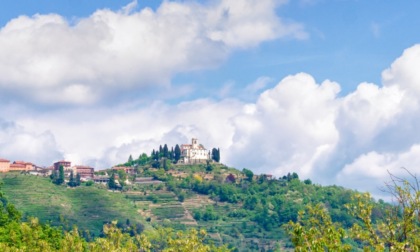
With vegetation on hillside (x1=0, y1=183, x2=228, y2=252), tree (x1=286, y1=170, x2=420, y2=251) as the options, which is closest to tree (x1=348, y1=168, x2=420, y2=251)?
tree (x1=286, y1=170, x2=420, y2=251)

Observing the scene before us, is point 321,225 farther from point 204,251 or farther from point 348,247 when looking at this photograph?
point 204,251

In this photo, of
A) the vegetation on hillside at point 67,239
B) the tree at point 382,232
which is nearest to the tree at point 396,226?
the tree at point 382,232

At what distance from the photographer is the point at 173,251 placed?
181 ft

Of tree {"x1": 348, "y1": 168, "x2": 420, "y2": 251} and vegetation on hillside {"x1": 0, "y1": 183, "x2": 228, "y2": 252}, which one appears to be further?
vegetation on hillside {"x1": 0, "y1": 183, "x2": 228, "y2": 252}

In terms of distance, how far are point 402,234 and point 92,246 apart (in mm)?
40602

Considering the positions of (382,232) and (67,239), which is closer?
(382,232)

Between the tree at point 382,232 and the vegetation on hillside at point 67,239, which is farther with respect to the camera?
the vegetation on hillside at point 67,239

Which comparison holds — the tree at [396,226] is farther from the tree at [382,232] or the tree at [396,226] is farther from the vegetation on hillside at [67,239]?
the vegetation on hillside at [67,239]

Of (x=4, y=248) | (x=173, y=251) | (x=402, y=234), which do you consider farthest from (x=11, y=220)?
(x=402, y=234)

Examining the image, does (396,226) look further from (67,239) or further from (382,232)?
(67,239)

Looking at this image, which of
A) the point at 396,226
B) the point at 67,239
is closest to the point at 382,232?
the point at 396,226

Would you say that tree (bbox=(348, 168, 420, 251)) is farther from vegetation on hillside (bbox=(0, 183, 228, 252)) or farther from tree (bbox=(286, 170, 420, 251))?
vegetation on hillside (bbox=(0, 183, 228, 252))

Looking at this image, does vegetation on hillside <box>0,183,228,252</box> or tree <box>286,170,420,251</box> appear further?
vegetation on hillside <box>0,183,228,252</box>

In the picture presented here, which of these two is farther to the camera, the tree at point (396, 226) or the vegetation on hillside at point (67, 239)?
the vegetation on hillside at point (67, 239)
